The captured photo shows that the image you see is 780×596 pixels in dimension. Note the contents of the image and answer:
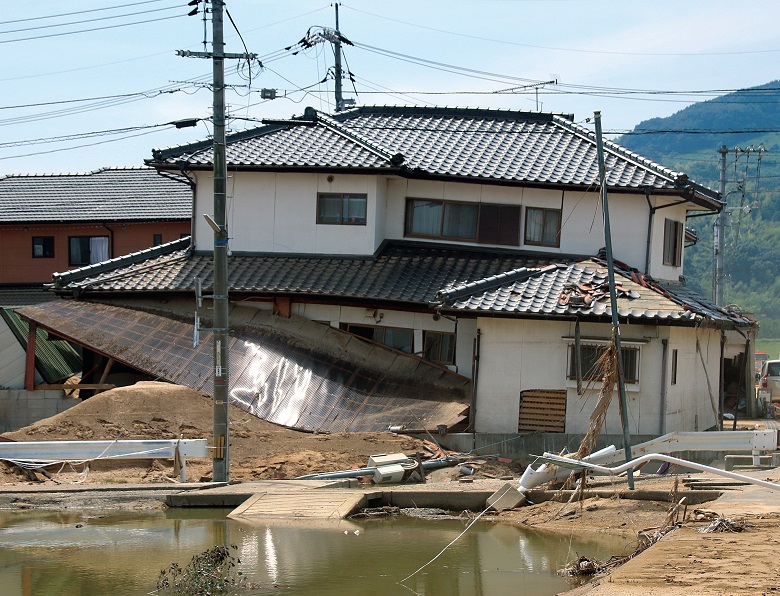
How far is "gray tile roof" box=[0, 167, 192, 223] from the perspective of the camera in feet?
123

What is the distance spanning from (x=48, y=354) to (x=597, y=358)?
46.6 ft

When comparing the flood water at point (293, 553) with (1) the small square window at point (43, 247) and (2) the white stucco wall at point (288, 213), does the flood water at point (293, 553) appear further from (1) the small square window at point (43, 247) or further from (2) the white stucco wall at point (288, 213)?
(1) the small square window at point (43, 247)

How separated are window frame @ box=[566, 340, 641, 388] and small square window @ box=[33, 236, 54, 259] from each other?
23.5 m

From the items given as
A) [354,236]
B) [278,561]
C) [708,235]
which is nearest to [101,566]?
[278,561]

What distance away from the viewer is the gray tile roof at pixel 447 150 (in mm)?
25266

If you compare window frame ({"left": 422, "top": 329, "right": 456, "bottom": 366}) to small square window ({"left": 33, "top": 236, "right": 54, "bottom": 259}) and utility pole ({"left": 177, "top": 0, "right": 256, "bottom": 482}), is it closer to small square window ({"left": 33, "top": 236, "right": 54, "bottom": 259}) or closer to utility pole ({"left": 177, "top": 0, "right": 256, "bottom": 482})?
utility pole ({"left": 177, "top": 0, "right": 256, "bottom": 482})

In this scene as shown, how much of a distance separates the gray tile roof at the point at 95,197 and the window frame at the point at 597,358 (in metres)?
19.5

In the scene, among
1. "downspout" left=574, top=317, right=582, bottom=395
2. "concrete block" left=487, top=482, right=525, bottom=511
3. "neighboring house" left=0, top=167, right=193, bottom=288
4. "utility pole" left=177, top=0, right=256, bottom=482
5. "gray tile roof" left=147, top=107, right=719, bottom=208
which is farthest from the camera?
"neighboring house" left=0, top=167, right=193, bottom=288

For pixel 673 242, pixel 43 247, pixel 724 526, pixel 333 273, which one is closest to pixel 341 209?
pixel 333 273

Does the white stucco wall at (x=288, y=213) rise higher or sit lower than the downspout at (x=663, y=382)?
higher

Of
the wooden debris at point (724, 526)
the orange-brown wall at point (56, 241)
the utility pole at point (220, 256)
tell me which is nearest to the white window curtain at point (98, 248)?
the orange-brown wall at point (56, 241)

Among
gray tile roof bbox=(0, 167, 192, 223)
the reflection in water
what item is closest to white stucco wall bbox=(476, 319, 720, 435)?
the reflection in water

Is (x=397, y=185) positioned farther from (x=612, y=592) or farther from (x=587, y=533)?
(x=612, y=592)

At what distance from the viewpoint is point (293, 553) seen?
13.6 metres
